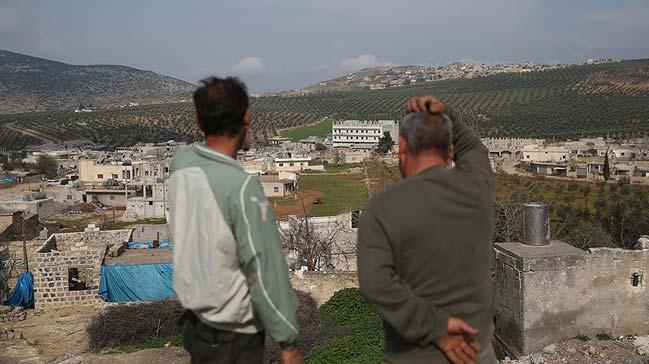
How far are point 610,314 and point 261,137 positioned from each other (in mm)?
81419

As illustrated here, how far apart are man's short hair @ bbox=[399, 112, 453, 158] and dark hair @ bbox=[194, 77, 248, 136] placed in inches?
24.7

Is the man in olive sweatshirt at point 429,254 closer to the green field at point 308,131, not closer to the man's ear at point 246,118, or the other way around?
the man's ear at point 246,118

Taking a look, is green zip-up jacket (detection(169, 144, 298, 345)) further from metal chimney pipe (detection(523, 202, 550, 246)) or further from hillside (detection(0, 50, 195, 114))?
hillside (detection(0, 50, 195, 114))

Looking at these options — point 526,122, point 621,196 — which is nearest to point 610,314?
point 621,196

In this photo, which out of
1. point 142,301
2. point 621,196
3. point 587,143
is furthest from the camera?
point 587,143

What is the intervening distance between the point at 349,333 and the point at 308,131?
273ft

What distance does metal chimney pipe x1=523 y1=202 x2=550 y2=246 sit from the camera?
318 inches

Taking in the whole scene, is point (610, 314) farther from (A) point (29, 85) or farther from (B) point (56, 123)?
(A) point (29, 85)

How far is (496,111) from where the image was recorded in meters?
92.9

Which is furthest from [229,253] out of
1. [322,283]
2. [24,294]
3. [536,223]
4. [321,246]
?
[24,294]

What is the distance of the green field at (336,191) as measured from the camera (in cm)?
3306

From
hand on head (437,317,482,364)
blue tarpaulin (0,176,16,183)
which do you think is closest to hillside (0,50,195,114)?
blue tarpaulin (0,176,16,183)

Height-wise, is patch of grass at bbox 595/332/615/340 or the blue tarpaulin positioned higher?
the blue tarpaulin

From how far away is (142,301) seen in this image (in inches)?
565
